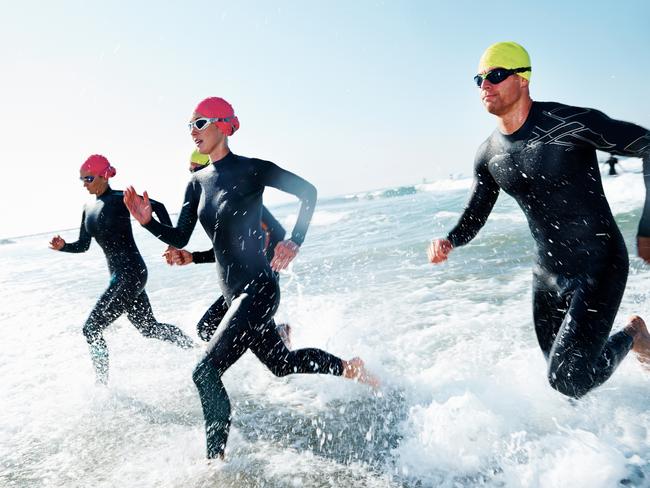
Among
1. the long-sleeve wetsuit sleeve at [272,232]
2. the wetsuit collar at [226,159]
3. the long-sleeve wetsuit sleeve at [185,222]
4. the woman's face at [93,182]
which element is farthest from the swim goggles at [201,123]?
the woman's face at [93,182]

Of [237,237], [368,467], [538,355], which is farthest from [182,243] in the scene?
[538,355]

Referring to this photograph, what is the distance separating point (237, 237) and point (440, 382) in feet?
7.34

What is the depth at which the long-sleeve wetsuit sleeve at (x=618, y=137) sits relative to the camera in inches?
90.1

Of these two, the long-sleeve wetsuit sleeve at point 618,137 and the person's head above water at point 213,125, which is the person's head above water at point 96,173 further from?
the long-sleeve wetsuit sleeve at point 618,137

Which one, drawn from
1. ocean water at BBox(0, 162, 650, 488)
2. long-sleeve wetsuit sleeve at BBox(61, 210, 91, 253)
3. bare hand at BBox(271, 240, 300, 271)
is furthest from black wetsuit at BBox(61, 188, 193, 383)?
bare hand at BBox(271, 240, 300, 271)

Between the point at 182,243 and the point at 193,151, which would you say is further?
the point at 193,151

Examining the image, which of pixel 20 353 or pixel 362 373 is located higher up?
pixel 362 373

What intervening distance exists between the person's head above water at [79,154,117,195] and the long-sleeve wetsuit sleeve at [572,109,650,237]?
4451 millimetres

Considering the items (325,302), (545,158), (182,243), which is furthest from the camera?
(325,302)

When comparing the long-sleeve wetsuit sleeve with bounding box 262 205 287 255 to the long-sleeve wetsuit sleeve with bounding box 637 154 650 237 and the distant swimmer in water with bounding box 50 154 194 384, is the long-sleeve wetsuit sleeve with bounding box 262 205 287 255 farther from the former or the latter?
the long-sleeve wetsuit sleeve with bounding box 637 154 650 237

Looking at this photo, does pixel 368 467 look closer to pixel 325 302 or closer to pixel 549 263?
pixel 549 263

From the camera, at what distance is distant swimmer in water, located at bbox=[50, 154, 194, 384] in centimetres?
452

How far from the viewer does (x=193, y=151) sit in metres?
4.93

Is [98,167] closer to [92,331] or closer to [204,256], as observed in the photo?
[92,331]
